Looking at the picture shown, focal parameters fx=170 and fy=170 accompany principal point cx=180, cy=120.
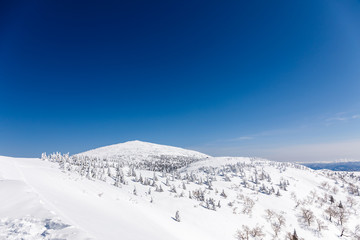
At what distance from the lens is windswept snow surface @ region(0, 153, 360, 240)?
1050 centimetres

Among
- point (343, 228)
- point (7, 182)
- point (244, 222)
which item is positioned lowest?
point (343, 228)

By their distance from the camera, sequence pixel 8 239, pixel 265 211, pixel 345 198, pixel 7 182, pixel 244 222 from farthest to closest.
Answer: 1. pixel 345 198
2. pixel 265 211
3. pixel 244 222
4. pixel 7 182
5. pixel 8 239

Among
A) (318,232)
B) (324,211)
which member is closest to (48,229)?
(318,232)

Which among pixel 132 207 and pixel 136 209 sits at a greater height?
pixel 132 207

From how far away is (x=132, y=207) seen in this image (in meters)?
24.7

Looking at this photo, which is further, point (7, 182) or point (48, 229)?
point (7, 182)

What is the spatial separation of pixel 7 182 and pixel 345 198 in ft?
422

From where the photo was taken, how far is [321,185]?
10588 cm

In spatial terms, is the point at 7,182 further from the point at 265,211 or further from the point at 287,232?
the point at 265,211

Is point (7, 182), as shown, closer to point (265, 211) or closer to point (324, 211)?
point (265, 211)

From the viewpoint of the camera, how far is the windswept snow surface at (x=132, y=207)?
10.5 metres

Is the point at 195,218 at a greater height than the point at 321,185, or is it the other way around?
the point at 195,218

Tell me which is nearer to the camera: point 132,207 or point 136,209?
point 136,209

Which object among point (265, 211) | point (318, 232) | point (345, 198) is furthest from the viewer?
point (345, 198)
